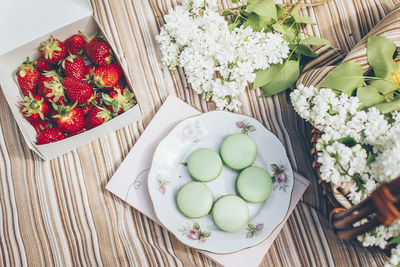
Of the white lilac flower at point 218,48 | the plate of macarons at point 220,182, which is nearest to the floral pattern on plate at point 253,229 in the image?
the plate of macarons at point 220,182

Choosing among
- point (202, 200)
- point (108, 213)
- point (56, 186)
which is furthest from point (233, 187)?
point (56, 186)

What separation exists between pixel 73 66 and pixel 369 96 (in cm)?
68

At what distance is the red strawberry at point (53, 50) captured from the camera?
77 centimetres

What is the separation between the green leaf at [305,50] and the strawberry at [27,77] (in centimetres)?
66

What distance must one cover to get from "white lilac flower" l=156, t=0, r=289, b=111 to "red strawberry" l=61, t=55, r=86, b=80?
245 mm

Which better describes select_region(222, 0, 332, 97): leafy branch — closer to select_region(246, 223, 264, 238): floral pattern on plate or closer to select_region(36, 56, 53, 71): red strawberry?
select_region(246, 223, 264, 238): floral pattern on plate

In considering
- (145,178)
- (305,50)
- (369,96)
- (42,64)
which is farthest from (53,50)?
(369,96)

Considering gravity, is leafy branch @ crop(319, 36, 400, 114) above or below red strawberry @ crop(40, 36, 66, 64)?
below

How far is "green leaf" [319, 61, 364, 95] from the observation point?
24.6 inches

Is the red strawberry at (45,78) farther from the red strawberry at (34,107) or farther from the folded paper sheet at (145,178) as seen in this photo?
the folded paper sheet at (145,178)

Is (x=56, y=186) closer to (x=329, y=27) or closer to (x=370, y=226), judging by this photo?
(x=370, y=226)

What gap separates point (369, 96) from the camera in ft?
2.05

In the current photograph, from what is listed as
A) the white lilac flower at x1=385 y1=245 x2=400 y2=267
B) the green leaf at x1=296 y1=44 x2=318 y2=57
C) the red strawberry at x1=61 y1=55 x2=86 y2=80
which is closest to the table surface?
the green leaf at x1=296 y1=44 x2=318 y2=57

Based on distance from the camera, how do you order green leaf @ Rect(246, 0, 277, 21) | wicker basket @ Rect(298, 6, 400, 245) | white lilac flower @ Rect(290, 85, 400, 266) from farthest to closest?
green leaf @ Rect(246, 0, 277, 21) → white lilac flower @ Rect(290, 85, 400, 266) → wicker basket @ Rect(298, 6, 400, 245)
